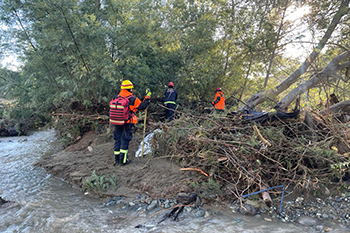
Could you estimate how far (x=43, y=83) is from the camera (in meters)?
7.91

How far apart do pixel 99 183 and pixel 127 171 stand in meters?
0.66

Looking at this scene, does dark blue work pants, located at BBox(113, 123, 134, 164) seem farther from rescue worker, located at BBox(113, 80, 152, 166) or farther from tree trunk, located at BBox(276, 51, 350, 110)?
tree trunk, located at BBox(276, 51, 350, 110)

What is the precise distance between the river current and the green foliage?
0.21 metres

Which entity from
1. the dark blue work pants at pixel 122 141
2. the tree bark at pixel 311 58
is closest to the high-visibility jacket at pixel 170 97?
the tree bark at pixel 311 58

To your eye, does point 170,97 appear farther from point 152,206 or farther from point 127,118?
point 152,206

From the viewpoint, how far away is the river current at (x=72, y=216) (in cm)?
338

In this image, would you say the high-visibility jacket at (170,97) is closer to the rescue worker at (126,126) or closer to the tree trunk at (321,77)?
the rescue worker at (126,126)

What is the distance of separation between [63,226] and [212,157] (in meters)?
2.71

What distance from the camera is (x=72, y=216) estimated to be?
3.87m

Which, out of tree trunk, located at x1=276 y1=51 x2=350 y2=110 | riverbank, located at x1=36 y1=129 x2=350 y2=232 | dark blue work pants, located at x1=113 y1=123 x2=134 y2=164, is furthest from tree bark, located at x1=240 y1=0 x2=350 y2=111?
dark blue work pants, located at x1=113 y1=123 x2=134 y2=164

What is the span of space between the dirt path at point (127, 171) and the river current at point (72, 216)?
36 centimetres

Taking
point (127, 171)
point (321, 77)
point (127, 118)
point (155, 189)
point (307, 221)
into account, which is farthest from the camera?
point (321, 77)

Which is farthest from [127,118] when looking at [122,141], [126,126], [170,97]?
[170,97]

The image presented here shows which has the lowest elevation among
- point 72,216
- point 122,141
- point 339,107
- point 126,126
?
point 72,216
